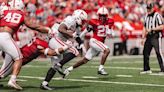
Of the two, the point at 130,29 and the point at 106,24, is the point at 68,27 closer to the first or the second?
the point at 106,24

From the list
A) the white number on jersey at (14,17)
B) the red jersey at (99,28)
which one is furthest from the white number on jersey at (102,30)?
the white number on jersey at (14,17)

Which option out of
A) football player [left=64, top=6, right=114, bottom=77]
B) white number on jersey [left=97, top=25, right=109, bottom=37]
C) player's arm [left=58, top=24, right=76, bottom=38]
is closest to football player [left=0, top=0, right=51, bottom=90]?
player's arm [left=58, top=24, right=76, bottom=38]

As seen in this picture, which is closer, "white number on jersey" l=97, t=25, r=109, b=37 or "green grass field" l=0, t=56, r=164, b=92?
"green grass field" l=0, t=56, r=164, b=92

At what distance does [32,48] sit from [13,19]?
98 cm

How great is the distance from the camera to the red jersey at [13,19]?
9.98 m

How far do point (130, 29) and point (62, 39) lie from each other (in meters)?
12.9

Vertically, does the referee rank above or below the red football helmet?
below

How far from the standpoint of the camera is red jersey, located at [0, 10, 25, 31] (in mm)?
9984

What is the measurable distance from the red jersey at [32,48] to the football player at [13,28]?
2.03ft

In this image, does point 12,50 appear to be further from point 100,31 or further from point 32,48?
point 100,31

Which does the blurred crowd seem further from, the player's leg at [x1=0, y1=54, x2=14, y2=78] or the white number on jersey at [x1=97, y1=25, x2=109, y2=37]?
the player's leg at [x1=0, y1=54, x2=14, y2=78]

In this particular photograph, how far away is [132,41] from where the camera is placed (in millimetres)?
23391

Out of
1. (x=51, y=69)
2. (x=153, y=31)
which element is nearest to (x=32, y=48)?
(x=51, y=69)

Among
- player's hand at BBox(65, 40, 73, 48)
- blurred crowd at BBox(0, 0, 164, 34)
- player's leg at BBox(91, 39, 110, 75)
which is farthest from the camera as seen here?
blurred crowd at BBox(0, 0, 164, 34)
